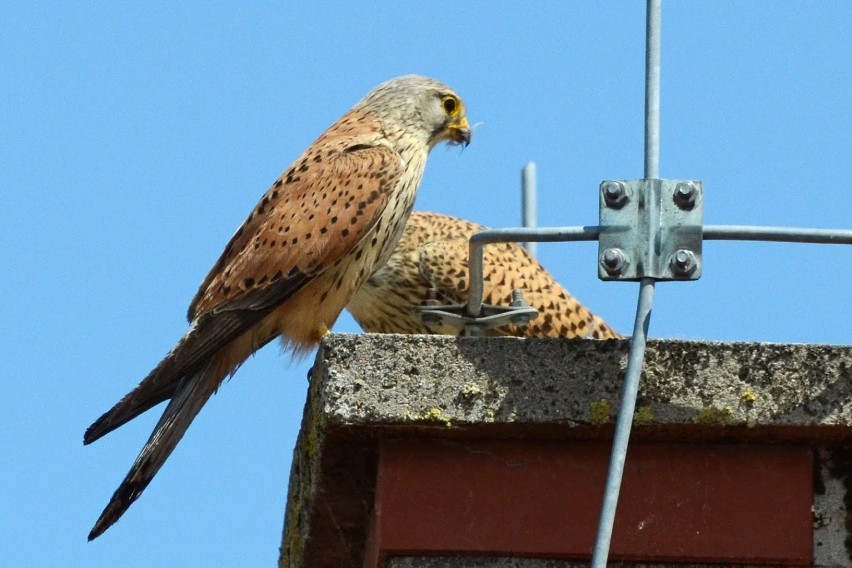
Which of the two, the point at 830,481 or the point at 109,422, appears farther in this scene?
the point at 109,422

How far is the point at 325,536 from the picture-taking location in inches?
119

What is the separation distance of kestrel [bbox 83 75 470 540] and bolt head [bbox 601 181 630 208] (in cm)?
176

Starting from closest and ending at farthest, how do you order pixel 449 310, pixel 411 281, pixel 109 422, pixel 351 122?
pixel 449 310, pixel 109 422, pixel 351 122, pixel 411 281

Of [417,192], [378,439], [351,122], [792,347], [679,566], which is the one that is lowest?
[679,566]

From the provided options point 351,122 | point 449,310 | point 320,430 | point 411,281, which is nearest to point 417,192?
point 351,122

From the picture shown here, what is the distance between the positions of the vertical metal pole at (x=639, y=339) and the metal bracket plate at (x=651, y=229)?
0.10 feet

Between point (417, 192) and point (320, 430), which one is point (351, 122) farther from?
point (320, 430)

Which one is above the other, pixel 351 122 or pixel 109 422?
pixel 351 122

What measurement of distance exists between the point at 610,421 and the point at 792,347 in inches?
13.1

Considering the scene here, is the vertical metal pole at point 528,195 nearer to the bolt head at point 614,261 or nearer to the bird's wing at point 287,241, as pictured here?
the bird's wing at point 287,241

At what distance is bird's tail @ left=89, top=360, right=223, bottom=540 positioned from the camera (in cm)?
348

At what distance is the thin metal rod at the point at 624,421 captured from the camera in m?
2.20

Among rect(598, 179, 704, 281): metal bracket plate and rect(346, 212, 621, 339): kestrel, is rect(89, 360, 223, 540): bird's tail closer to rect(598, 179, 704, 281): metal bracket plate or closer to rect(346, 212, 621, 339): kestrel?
rect(598, 179, 704, 281): metal bracket plate

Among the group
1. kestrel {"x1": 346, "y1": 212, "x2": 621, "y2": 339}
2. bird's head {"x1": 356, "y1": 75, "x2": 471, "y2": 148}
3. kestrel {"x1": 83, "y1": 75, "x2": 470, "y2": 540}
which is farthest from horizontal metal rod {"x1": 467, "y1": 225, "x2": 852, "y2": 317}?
kestrel {"x1": 346, "y1": 212, "x2": 621, "y2": 339}
